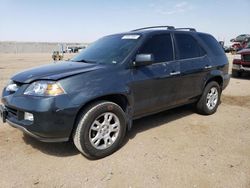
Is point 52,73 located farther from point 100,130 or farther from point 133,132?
point 133,132

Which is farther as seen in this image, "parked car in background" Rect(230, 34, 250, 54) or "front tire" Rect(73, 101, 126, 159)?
"parked car in background" Rect(230, 34, 250, 54)

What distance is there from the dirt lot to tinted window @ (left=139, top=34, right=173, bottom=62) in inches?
53.0

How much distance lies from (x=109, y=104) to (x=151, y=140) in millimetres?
1104

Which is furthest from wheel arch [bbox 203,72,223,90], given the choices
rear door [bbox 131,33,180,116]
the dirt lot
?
rear door [bbox 131,33,180,116]

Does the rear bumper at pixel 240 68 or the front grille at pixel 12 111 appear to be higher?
the rear bumper at pixel 240 68

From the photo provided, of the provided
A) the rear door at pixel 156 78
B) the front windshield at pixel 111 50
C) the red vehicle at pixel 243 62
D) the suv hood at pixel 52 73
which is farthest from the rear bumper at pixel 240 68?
the suv hood at pixel 52 73

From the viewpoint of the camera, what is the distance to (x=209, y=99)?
5527 millimetres

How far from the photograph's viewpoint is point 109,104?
351 cm

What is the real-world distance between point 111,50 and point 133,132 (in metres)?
1.52

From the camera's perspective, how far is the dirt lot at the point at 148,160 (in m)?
2.97

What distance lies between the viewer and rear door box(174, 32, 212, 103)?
184 inches

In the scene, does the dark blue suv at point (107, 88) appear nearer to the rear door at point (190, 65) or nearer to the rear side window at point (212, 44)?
the rear door at point (190, 65)

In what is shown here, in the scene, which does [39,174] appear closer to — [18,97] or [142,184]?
[18,97]

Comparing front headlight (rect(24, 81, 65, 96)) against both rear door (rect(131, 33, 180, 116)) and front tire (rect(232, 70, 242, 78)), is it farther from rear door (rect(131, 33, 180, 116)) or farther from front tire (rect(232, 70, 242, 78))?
front tire (rect(232, 70, 242, 78))
